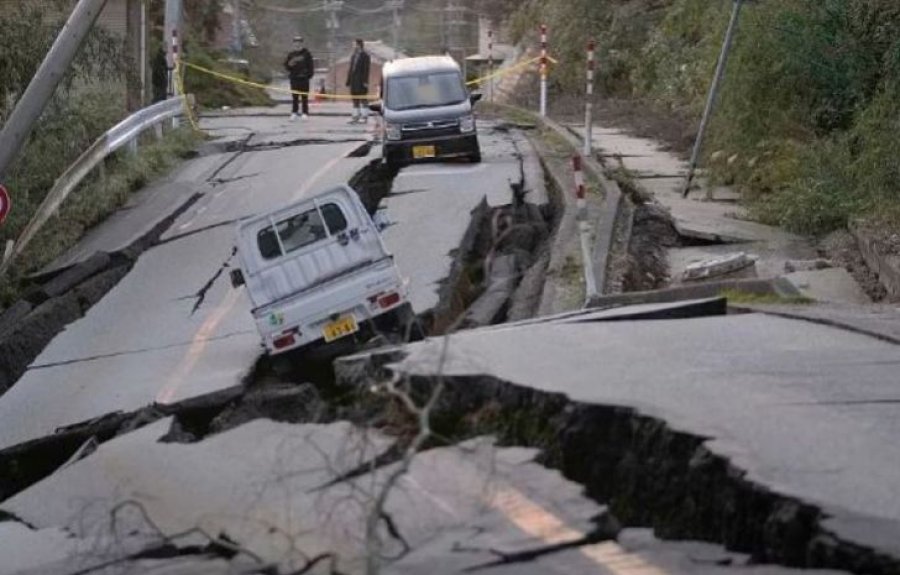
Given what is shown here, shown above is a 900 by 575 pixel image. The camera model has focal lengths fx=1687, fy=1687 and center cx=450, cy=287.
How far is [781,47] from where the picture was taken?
21.5 metres

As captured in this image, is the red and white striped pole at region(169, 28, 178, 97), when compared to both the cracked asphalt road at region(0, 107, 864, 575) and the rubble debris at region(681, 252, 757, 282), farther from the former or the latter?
the rubble debris at region(681, 252, 757, 282)

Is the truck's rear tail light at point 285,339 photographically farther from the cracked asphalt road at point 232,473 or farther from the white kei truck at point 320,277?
the cracked asphalt road at point 232,473

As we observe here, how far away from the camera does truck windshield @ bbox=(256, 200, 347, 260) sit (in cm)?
1464

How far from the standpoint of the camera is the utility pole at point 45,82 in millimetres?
16031

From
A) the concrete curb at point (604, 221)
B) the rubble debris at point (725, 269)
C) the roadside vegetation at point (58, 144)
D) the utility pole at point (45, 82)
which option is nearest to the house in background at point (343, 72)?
the roadside vegetation at point (58, 144)

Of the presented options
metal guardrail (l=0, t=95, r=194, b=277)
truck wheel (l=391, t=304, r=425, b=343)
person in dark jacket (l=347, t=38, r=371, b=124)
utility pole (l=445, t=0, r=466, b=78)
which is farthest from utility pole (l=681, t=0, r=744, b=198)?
utility pole (l=445, t=0, r=466, b=78)

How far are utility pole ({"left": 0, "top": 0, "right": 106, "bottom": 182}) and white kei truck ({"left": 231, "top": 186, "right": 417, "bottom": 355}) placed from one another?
2.71 metres

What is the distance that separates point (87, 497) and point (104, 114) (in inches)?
614

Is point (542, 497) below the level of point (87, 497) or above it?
above

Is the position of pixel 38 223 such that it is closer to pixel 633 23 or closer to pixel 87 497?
pixel 87 497

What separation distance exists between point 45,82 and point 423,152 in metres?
10.4

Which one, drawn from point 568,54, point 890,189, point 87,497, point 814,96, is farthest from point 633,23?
point 87,497

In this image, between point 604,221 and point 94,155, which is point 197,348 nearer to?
point 604,221

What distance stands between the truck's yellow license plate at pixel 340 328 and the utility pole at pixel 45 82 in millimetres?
4063
